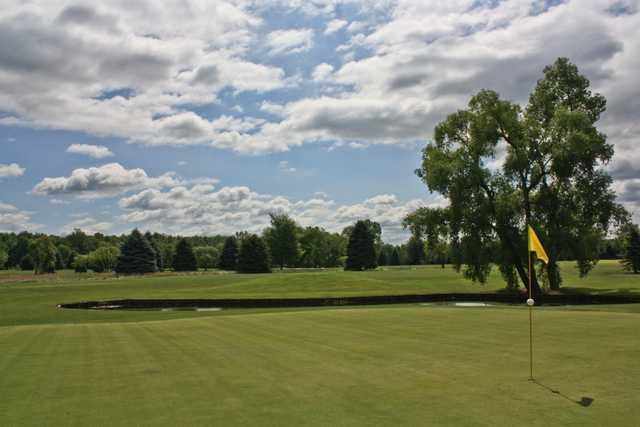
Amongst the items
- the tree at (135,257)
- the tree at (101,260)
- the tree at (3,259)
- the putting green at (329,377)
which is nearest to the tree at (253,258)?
the tree at (135,257)

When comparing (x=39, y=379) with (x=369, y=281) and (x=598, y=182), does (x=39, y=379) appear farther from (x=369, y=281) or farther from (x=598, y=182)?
(x=369, y=281)

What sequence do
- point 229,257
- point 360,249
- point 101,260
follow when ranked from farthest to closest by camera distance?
point 101,260, point 229,257, point 360,249

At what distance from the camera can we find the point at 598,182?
4138 centimetres

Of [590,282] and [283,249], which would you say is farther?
[283,249]

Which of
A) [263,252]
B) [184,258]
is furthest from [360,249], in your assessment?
[184,258]

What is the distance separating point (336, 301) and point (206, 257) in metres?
118

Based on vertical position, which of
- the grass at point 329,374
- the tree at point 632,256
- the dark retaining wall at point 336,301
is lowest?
the dark retaining wall at point 336,301

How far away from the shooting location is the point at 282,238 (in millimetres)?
131125

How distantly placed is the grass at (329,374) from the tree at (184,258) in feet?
326

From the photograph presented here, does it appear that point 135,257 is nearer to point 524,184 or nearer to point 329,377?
point 524,184

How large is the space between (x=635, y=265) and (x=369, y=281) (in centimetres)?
3997

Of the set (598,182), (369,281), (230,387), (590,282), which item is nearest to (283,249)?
(369,281)

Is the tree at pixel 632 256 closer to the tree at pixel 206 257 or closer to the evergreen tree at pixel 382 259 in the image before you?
the evergreen tree at pixel 382 259

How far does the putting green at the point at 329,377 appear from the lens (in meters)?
8.13
